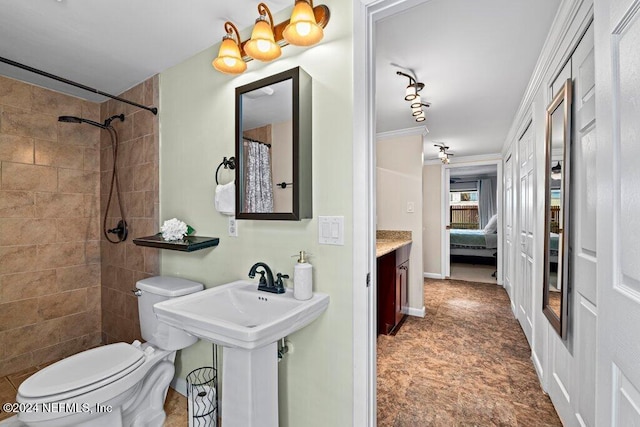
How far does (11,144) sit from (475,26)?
3.28 meters

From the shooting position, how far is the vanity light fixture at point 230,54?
143 cm

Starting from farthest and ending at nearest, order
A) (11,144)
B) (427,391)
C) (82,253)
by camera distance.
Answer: (82,253), (11,144), (427,391)

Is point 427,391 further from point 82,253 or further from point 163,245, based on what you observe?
point 82,253

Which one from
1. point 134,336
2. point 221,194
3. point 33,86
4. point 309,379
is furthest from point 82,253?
point 309,379

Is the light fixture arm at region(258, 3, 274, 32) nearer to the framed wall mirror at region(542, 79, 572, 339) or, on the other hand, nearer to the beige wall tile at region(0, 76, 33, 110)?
the framed wall mirror at region(542, 79, 572, 339)

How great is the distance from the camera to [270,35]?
1.28 meters

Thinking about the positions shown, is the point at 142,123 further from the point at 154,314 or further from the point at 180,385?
the point at 180,385

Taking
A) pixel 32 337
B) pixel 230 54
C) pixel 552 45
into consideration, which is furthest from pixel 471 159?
pixel 32 337

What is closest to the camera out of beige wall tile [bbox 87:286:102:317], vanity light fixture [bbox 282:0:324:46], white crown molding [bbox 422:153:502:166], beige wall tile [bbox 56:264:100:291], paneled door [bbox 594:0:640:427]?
paneled door [bbox 594:0:640:427]

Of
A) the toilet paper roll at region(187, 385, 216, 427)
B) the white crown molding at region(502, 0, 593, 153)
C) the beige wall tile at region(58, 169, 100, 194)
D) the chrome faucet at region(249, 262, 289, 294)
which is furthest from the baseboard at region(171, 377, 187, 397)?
the white crown molding at region(502, 0, 593, 153)

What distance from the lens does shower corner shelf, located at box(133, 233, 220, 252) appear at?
1603 mm

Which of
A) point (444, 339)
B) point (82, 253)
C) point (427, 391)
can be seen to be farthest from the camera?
point (444, 339)

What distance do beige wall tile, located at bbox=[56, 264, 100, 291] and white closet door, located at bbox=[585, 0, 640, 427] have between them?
10.8 ft

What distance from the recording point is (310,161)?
1.36m
